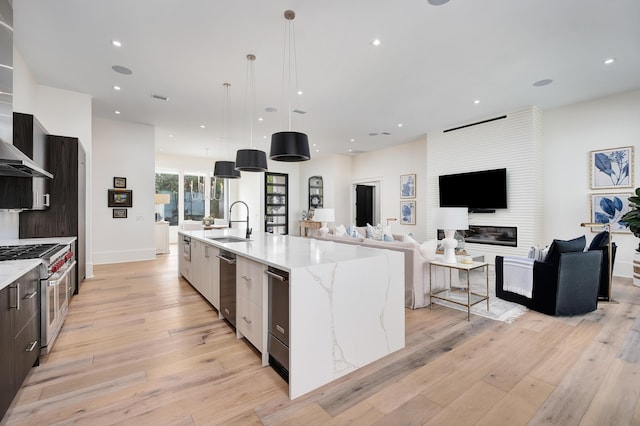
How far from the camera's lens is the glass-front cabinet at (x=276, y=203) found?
35.1 feet

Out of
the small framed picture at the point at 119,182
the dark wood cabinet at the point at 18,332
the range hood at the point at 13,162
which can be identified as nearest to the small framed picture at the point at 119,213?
the small framed picture at the point at 119,182

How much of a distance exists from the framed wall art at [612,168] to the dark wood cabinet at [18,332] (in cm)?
783

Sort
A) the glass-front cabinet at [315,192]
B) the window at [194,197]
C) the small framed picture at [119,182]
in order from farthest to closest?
the window at [194,197] → the glass-front cabinet at [315,192] → the small framed picture at [119,182]

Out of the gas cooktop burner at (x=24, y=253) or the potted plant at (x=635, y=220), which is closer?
the gas cooktop burner at (x=24, y=253)

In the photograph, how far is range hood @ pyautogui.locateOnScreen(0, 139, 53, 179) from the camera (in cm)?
213

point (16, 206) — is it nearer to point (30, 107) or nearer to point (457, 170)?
point (30, 107)

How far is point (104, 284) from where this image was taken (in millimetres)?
4664

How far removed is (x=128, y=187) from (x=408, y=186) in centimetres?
742

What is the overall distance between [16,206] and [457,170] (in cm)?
768

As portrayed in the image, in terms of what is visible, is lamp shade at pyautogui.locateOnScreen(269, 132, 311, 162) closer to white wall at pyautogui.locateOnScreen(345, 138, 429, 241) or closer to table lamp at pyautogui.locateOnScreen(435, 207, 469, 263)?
table lamp at pyautogui.locateOnScreen(435, 207, 469, 263)

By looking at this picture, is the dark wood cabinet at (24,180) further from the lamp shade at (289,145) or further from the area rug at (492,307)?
the area rug at (492,307)

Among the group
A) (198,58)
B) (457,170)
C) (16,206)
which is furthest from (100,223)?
(457,170)

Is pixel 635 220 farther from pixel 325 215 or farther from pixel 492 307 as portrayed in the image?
pixel 325 215

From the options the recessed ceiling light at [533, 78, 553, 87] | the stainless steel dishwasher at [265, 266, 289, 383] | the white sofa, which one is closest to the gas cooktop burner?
the stainless steel dishwasher at [265, 266, 289, 383]
